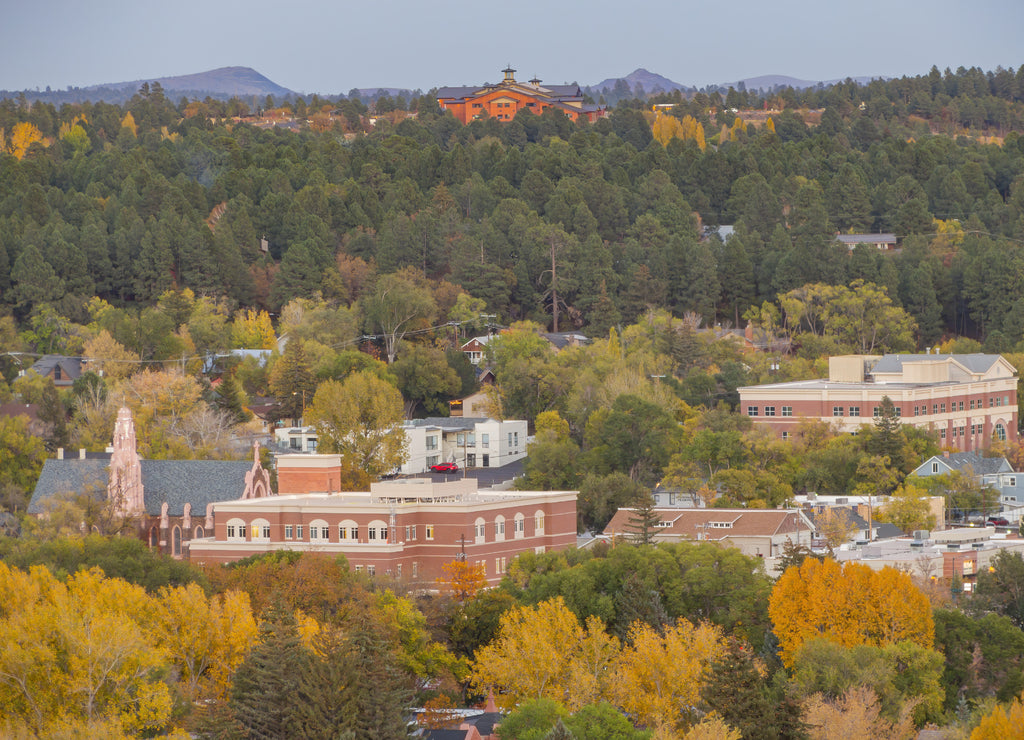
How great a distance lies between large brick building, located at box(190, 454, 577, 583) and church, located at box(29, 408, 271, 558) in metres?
5.87

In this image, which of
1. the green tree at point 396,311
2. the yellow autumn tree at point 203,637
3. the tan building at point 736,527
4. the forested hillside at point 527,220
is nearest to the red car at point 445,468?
the tan building at point 736,527

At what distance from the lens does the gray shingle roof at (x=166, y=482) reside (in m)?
84.5

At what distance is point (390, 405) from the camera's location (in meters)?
98.9

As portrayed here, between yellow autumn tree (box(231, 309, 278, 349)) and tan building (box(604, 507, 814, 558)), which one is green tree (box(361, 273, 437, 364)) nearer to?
yellow autumn tree (box(231, 309, 278, 349))

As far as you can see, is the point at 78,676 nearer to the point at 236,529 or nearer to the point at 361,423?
the point at 236,529

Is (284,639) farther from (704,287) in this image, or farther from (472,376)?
(704,287)

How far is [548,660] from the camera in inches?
2287

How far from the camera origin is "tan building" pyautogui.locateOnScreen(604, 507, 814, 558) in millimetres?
80000

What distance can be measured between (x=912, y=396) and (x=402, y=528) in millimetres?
39770

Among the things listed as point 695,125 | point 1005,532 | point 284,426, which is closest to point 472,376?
point 284,426

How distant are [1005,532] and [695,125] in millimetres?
111488

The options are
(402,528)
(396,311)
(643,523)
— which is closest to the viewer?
(402,528)

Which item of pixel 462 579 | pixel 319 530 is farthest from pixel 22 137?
pixel 462 579

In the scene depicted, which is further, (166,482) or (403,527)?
(166,482)
